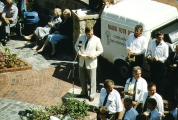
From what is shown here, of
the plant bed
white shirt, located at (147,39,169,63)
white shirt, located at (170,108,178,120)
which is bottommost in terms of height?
the plant bed

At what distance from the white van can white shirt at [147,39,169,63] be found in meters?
0.51

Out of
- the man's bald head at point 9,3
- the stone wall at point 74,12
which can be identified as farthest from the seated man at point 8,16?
the stone wall at point 74,12

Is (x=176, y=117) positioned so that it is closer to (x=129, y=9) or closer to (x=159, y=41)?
(x=159, y=41)

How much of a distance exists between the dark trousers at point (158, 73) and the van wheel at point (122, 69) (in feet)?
3.05

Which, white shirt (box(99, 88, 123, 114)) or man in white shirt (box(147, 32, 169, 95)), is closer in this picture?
white shirt (box(99, 88, 123, 114))

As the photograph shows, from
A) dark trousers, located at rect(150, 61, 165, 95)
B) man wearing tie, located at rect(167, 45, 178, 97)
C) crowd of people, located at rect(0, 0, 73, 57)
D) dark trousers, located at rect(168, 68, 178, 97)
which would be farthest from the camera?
crowd of people, located at rect(0, 0, 73, 57)

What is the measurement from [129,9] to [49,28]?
11.9 feet

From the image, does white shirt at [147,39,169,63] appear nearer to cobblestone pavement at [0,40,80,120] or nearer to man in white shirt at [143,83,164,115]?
man in white shirt at [143,83,164,115]

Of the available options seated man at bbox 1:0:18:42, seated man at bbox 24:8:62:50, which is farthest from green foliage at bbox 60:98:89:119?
seated man at bbox 1:0:18:42

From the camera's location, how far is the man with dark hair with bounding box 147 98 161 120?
25.4ft

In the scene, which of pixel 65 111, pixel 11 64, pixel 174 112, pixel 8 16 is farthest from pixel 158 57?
pixel 8 16

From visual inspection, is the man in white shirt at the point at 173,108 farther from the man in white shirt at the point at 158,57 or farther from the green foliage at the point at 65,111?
the green foliage at the point at 65,111

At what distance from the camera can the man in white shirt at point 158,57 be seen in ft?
32.9

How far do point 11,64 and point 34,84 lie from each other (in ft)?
4.15
